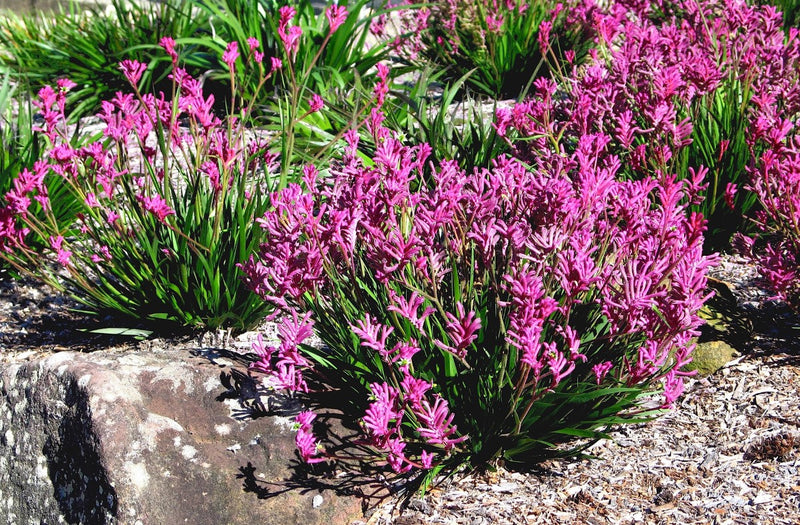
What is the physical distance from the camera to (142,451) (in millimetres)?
2564

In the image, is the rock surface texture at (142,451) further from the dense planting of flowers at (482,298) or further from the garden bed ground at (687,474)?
the garden bed ground at (687,474)

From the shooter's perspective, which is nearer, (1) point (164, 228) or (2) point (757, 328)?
(2) point (757, 328)

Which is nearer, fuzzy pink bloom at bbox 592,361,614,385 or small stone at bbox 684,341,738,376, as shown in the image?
fuzzy pink bloom at bbox 592,361,614,385

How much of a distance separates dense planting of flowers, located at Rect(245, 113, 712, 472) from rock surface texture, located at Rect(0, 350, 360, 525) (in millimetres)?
215

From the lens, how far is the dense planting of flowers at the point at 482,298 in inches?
86.7

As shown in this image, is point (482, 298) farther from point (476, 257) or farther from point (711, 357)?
point (711, 357)

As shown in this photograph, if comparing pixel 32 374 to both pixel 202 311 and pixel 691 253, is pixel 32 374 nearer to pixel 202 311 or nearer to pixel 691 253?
pixel 202 311

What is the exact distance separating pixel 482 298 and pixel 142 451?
123 centimetres

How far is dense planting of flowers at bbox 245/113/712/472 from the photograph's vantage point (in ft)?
7.23

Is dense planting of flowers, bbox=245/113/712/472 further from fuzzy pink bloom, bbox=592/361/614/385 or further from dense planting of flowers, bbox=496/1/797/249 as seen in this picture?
dense planting of flowers, bbox=496/1/797/249

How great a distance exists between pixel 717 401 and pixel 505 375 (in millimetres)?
1009

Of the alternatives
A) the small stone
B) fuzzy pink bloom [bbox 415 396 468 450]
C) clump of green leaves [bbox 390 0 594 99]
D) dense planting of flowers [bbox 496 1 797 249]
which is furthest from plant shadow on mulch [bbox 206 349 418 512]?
clump of green leaves [bbox 390 0 594 99]

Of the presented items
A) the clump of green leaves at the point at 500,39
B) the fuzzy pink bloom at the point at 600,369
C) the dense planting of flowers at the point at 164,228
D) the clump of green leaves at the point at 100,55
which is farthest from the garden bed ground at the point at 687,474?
the clump of green leaves at the point at 100,55

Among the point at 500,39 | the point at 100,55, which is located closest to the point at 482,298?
the point at 500,39
